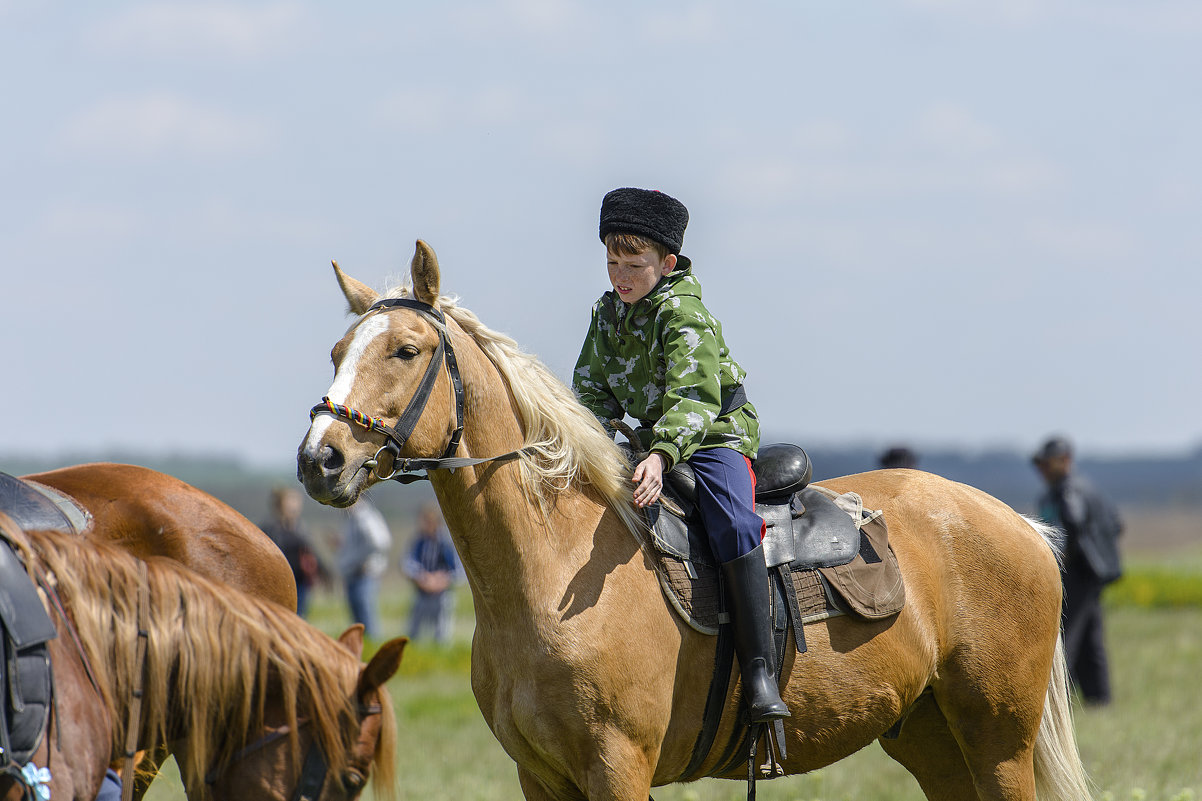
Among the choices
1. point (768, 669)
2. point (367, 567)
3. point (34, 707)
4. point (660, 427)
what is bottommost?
point (367, 567)

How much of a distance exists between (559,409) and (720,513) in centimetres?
68

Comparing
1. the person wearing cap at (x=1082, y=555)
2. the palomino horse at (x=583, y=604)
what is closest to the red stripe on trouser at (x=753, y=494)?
the palomino horse at (x=583, y=604)

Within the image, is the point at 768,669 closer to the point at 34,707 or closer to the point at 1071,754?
the point at 1071,754

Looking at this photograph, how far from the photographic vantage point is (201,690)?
3.06m

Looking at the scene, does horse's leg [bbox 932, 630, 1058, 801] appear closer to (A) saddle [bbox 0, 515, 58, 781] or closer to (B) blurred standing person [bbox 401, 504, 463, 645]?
(A) saddle [bbox 0, 515, 58, 781]

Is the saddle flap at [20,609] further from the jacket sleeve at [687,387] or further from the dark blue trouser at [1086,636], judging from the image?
the dark blue trouser at [1086,636]

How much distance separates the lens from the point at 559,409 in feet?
13.4

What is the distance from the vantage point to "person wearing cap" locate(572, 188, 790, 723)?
→ 404 centimetres

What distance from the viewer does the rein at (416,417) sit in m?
3.53

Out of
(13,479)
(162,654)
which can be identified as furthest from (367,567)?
(162,654)

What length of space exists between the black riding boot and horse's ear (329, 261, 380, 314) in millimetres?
1551

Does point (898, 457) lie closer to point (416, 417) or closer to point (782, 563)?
point (782, 563)

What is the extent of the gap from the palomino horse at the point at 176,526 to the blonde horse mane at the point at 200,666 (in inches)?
58.7

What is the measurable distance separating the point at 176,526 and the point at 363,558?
953cm
